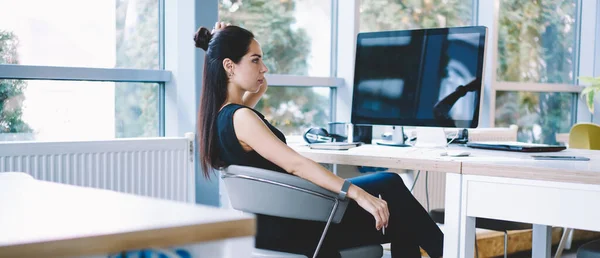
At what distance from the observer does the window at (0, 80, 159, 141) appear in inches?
120

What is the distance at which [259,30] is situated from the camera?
3.98 metres

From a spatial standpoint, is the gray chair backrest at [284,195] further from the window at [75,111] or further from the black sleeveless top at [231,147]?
the window at [75,111]

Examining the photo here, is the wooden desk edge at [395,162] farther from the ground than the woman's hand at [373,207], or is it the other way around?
the wooden desk edge at [395,162]

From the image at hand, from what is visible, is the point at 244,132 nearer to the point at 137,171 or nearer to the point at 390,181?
the point at 390,181

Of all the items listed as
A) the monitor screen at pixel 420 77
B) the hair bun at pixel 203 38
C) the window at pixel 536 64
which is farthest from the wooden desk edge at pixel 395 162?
the window at pixel 536 64

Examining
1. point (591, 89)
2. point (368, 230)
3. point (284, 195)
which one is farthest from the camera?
point (591, 89)

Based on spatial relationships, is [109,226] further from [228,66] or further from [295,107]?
[295,107]

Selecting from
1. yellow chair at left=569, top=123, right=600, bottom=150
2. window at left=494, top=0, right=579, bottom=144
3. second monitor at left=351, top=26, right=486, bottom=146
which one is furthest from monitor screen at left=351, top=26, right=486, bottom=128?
window at left=494, top=0, right=579, bottom=144

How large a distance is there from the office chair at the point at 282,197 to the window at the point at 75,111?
126 centimetres

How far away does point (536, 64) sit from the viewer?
6027 millimetres

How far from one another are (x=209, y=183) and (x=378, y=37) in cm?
108

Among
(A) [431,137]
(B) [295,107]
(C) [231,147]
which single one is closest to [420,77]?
(A) [431,137]

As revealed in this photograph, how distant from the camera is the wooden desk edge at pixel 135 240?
71cm

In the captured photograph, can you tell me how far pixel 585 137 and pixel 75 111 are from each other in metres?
3.26
